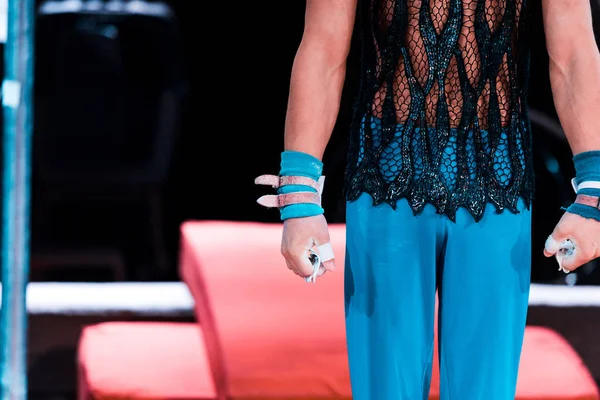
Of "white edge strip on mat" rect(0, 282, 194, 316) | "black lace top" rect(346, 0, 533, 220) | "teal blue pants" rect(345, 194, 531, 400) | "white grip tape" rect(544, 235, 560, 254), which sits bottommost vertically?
"white edge strip on mat" rect(0, 282, 194, 316)

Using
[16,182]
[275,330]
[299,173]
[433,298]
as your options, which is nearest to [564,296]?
[275,330]

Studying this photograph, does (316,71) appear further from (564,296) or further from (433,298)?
(564,296)

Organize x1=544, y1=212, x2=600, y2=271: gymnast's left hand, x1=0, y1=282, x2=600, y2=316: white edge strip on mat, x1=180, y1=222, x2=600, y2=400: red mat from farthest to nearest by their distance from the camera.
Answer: x1=0, y1=282, x2=600, y2=316: white edge strip on mat, x1=180, y1=222, x2=600, y2=400: red mat, x1=544, y1=212, x2=600, y2=271: gymnast's left hand

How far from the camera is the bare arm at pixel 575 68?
1545mm

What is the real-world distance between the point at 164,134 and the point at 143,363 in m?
0.70

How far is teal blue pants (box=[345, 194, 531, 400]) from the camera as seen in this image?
1528 mm

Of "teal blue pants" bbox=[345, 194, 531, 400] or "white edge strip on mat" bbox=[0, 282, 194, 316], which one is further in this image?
"white edge strip on mat" bbox=[0, 282, 194, 316]

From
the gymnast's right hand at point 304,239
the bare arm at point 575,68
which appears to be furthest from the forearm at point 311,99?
the bare arm at point 575,68

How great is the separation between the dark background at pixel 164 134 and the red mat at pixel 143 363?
273 millimetres

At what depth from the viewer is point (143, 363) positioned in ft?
7.96

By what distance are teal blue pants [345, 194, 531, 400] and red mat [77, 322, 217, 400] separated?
0.87 m

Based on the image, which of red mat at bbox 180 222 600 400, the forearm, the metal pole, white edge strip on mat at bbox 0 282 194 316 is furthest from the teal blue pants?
white edge strip on mat at bbox 0 282 194 316

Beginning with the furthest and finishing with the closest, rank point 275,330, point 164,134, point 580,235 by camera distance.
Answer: point 164,134, point 275,330, point 580,235

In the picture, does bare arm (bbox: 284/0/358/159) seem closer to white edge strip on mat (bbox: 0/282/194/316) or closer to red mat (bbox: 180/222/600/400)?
red mat (bbox: 180/222/600/400)
